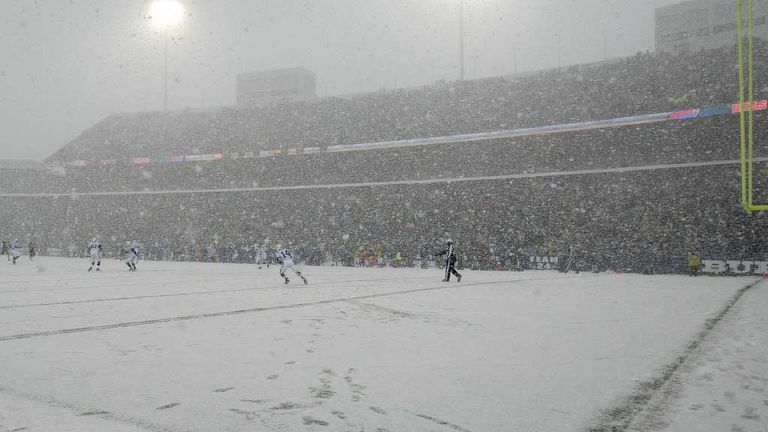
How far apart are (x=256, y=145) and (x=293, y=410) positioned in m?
40.8

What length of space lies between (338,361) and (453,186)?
29.4m

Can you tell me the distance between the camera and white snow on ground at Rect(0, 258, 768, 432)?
384 cm

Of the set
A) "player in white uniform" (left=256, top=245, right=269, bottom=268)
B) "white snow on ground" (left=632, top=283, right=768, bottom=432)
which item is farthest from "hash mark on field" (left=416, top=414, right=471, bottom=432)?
"player in white uniform" (left=256, top=245, right=269, bottom=268)

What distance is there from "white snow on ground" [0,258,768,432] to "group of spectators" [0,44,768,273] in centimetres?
1612

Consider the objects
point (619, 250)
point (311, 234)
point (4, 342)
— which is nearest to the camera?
point (4, 342)

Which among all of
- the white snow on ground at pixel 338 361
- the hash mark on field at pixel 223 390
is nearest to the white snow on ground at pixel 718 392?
the white snow on ground at pixel 338 361

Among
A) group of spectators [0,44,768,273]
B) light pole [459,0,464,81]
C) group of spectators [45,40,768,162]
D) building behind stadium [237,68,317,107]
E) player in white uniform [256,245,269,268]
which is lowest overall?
player in white uniform [256,245,269,268]

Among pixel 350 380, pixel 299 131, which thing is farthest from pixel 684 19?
pixel 350 380

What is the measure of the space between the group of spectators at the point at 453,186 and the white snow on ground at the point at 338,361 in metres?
16.1

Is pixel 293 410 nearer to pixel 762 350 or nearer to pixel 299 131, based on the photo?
pixel 762 350

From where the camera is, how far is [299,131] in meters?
43.3

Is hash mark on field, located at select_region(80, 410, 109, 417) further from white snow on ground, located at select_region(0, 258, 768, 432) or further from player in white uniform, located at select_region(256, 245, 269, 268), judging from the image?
player in white uniform, located at select_region(256, 245, 269, 268)

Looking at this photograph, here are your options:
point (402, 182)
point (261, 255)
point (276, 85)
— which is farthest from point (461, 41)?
point (276, 85)

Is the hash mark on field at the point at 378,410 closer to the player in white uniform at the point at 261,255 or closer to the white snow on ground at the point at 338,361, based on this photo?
the white snow on ground at the point at 338,361
